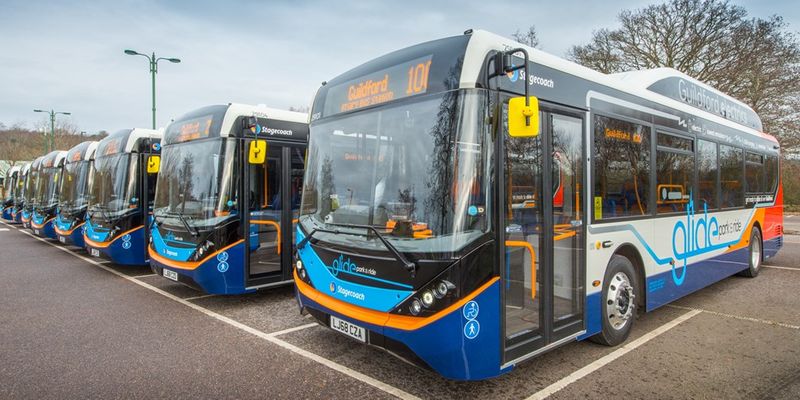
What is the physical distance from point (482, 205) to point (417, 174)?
0.55 m

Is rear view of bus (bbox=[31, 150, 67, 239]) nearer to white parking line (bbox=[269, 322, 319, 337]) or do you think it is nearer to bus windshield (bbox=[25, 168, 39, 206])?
bus windshield (bbox=[25, 168, 39, 206])

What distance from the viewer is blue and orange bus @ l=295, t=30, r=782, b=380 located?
345 centimetres

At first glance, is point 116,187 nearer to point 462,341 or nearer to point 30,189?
point 462,341

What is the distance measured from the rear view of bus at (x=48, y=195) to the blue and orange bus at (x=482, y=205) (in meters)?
13.3

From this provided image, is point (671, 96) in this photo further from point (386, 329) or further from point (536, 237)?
point (386, 329)

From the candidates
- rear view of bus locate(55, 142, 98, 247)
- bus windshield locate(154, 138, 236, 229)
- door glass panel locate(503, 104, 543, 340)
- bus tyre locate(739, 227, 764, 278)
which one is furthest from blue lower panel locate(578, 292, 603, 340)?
rear view of bus locate(55, 142, 98, 247)

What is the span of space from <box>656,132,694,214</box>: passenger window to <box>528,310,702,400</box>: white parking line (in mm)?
1405

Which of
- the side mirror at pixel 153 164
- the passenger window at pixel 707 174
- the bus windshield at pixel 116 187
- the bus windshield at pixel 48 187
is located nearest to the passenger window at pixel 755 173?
the passenger window at pixel 707 174

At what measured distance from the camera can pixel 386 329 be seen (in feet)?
11.8

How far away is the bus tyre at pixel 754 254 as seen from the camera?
855 cm

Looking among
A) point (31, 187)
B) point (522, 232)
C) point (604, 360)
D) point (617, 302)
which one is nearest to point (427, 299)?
point (522, 232)

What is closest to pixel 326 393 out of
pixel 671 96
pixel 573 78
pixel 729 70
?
pixel 573 78

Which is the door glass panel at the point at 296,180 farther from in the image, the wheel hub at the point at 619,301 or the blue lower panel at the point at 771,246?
the blue lower panel at the point at 771,246

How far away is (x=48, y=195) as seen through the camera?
15.0m
